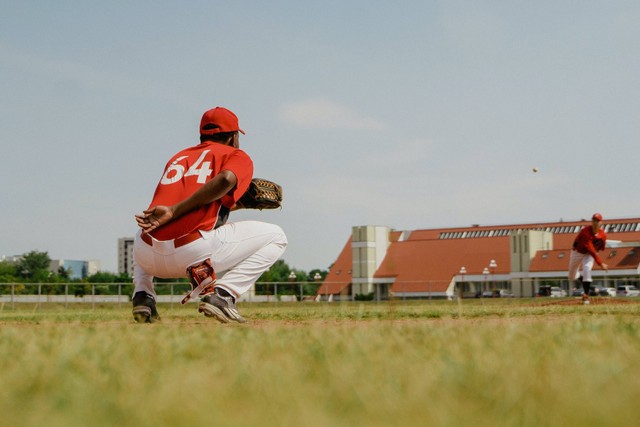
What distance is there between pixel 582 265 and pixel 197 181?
45.1 feet

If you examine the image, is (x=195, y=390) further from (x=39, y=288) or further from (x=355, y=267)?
(x=355, y=267)

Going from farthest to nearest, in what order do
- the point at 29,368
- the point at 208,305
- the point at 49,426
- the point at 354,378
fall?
the point at 208,305 → the point at 29,368 → the point at 354,378 → the point at 49,426

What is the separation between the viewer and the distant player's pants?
5922 mm

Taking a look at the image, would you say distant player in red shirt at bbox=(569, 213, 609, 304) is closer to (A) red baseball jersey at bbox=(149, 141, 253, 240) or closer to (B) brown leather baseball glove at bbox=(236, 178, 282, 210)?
(B) brown leather baseball glove at bbox=(236, 178, 282, 210)

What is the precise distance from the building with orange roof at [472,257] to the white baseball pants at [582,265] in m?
57.0

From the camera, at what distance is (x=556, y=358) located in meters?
2.83

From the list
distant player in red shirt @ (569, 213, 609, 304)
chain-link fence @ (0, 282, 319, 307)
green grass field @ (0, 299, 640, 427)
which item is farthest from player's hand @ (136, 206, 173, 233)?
chain-link fence @ (0, 282, 319, 307)

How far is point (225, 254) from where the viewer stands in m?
6.11

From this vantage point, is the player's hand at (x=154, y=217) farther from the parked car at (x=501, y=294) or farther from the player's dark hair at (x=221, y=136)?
the parked car at (x=501, y=294)

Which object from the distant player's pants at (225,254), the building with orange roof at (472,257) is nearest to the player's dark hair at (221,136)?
the distant player's pants at (225,254)

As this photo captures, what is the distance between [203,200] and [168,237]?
37 centimetres

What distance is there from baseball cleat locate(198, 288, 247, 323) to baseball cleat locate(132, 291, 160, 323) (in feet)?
2.48

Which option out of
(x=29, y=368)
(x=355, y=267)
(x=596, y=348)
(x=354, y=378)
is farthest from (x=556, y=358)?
(x=355, y=267)

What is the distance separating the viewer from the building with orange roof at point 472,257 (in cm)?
8225
